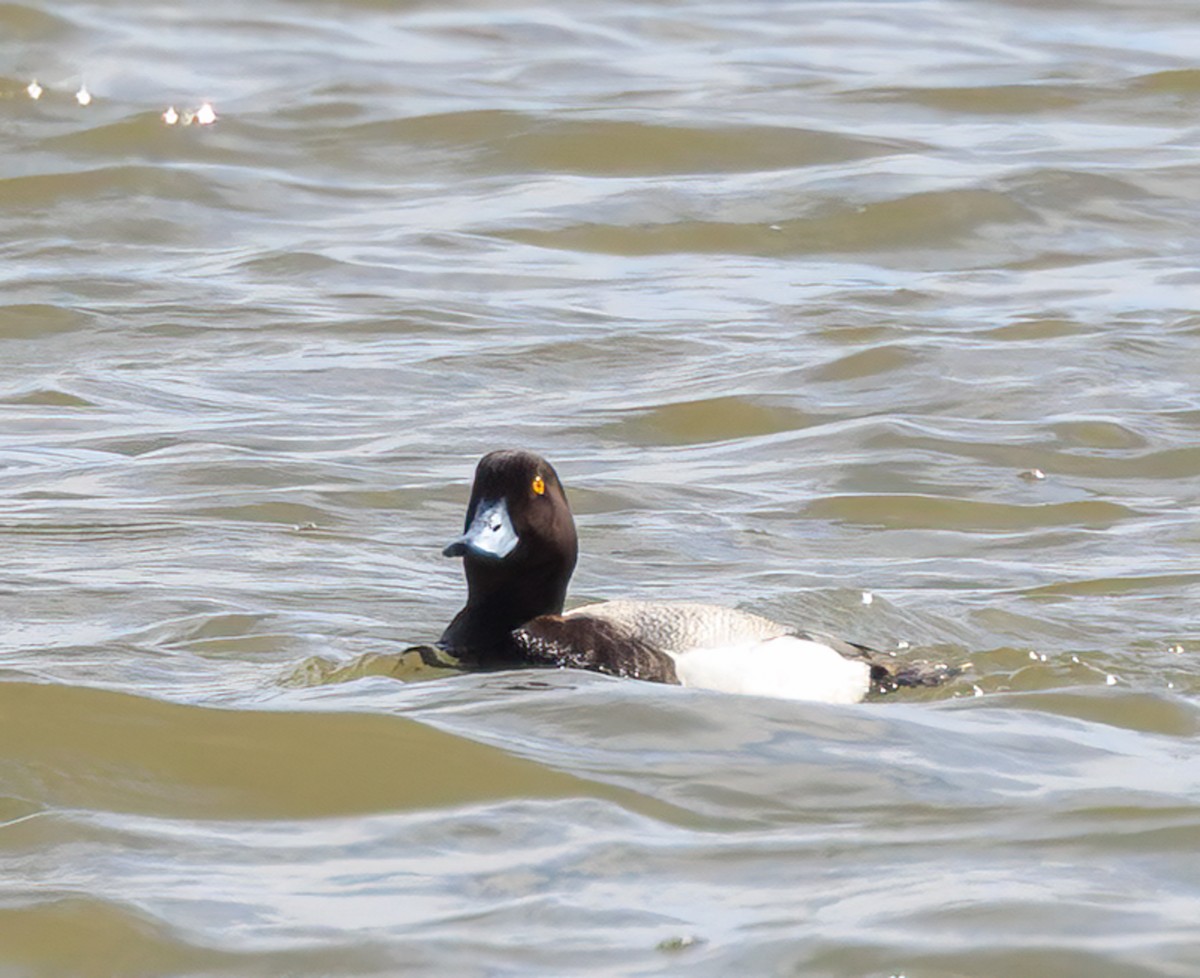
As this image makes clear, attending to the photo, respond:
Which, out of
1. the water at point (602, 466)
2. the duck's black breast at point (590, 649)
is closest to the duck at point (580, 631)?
the duck's black breast at point (590, 649)

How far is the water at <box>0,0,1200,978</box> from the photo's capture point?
17.5 feet

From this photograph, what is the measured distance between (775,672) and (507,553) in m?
0.84

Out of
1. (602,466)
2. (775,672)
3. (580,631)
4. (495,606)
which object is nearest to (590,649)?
(580,631)

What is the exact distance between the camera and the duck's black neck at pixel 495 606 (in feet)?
24.3

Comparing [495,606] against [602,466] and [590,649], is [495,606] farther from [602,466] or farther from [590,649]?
[602,466]

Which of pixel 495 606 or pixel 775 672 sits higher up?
pixel 495 606

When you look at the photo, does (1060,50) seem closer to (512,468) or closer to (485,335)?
(485,335)

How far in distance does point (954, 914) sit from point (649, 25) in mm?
15537

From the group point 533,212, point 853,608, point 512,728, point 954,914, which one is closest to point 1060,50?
Answer: point 533,212

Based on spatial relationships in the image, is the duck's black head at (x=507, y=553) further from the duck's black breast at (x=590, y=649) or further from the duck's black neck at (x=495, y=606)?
the duck's black breast at (x=590, y=649)

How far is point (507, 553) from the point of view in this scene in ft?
24.4

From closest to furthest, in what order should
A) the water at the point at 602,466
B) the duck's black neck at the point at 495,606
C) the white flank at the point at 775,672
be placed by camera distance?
Answer: the water at the point at 602,466 < the white flank at the point at 775,672 < the duck's black neck at the point at 495,606

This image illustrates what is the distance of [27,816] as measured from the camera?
19.0 feet

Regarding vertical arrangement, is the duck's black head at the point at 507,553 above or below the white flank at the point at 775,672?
above
